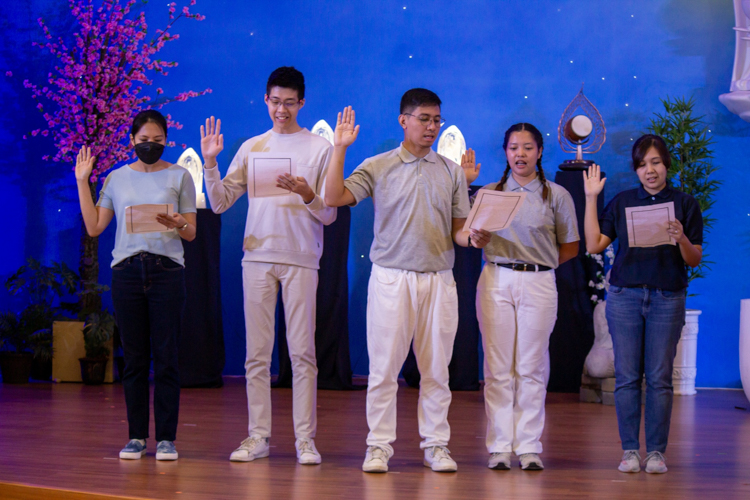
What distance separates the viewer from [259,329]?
9.25 ft

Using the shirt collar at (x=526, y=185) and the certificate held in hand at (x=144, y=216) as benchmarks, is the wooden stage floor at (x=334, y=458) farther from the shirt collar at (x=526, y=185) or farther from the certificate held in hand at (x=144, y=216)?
the shirt collar at (x=526, y=185)

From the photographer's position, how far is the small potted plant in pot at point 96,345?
480 cm

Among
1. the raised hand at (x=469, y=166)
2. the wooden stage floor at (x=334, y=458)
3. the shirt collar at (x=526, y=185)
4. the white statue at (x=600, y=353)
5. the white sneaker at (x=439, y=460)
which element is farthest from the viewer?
the white statue at (x=600, y=353)

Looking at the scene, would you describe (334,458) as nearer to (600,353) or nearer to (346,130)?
(346,130)

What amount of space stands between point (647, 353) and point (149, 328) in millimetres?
1861

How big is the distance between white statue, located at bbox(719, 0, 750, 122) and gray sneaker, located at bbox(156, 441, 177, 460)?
419cm

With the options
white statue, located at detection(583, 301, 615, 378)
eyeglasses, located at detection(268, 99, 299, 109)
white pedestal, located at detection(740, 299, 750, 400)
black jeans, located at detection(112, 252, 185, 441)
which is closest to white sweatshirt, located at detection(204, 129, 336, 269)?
eyeglasses, located at detection(268, 99, 299, 109)

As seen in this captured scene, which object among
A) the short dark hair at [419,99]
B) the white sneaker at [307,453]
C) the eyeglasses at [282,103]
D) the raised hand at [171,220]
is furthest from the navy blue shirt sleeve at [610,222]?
the raised hand at [171,220]

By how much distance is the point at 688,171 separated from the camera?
15.9 ft

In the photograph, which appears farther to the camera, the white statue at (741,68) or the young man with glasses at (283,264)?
the white statue at (741,68)

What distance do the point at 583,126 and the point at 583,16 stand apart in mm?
939

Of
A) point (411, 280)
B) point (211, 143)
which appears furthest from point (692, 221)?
point (211, 143)

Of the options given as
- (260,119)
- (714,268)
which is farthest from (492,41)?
(714,268)

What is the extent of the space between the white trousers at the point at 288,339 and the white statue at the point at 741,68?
11.7 ft
